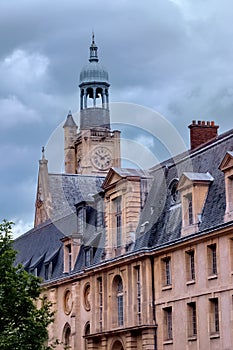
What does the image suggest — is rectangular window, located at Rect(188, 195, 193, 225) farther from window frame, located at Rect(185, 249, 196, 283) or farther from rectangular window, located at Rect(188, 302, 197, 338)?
rectangular window, located at Rect(188, 302, 197, 338)

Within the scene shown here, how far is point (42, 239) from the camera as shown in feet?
256

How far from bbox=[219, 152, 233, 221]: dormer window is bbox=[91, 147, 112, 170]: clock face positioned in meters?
71.8

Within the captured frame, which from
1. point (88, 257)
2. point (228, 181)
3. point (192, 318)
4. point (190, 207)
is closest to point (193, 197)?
point (190, 207)

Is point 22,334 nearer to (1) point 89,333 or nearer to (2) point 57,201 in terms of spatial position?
(1) point 89,333

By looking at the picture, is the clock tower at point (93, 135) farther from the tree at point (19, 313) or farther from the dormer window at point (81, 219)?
the tree at point (19, 313)

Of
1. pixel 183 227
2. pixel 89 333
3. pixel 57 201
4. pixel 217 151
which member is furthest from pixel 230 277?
pixel 57 201

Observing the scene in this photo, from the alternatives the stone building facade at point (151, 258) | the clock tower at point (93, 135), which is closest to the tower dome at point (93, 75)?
the clock tower at point (93, 135)

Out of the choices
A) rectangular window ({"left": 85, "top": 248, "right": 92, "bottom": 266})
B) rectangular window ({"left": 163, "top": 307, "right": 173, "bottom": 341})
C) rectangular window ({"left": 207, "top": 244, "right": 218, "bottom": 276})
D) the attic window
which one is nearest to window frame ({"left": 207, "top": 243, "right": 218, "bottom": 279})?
rectangular window ({"left": 207, "top": 244, "right": 218, "bottom": 276})

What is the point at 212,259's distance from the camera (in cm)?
4956

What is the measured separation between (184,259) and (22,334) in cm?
892

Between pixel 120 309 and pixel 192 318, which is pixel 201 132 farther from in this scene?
pixel 192 318

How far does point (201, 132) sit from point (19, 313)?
17.7 m

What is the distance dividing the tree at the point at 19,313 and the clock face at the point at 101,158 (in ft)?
223

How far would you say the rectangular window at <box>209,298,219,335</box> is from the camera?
4881cm
